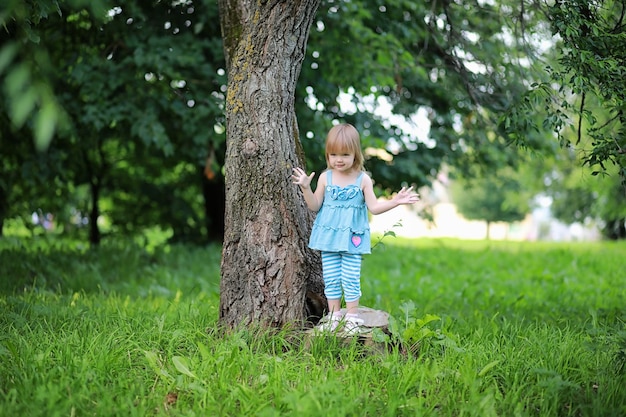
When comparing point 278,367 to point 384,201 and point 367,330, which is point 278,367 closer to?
point 367,330

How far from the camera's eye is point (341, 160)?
3.94 metres

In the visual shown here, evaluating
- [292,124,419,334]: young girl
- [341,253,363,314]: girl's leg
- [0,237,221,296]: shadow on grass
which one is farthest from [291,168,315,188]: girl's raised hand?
[0,237,221,296]: shadow on grass

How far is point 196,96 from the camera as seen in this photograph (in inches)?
278

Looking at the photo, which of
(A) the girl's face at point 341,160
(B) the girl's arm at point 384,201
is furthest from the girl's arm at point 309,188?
(B) the girl's arm at point 384,201

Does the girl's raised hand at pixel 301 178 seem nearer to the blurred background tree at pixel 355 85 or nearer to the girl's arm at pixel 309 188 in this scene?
the girl's arm at pixel 309 188

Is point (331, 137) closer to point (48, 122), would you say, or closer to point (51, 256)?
point (48, 122)

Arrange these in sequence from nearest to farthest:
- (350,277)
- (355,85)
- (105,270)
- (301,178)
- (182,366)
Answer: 1. (182,366)
2. (301,178)
3. (350,277)
4. (355,85)
5. (105,270)

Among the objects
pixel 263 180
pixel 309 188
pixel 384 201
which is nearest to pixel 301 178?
pixel 309 188

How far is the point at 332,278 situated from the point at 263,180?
31.0 inches

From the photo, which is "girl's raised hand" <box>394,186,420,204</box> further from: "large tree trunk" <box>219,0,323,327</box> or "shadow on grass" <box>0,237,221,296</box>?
"shadow on grass" <box>0,237,221,296</box>

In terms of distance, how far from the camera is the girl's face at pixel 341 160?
3934 mm

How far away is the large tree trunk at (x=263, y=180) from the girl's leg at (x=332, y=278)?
14 centimetres

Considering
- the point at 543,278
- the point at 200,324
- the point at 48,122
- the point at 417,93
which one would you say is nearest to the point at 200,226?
the point at 417,93

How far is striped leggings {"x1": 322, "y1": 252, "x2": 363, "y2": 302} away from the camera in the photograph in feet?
12.9
